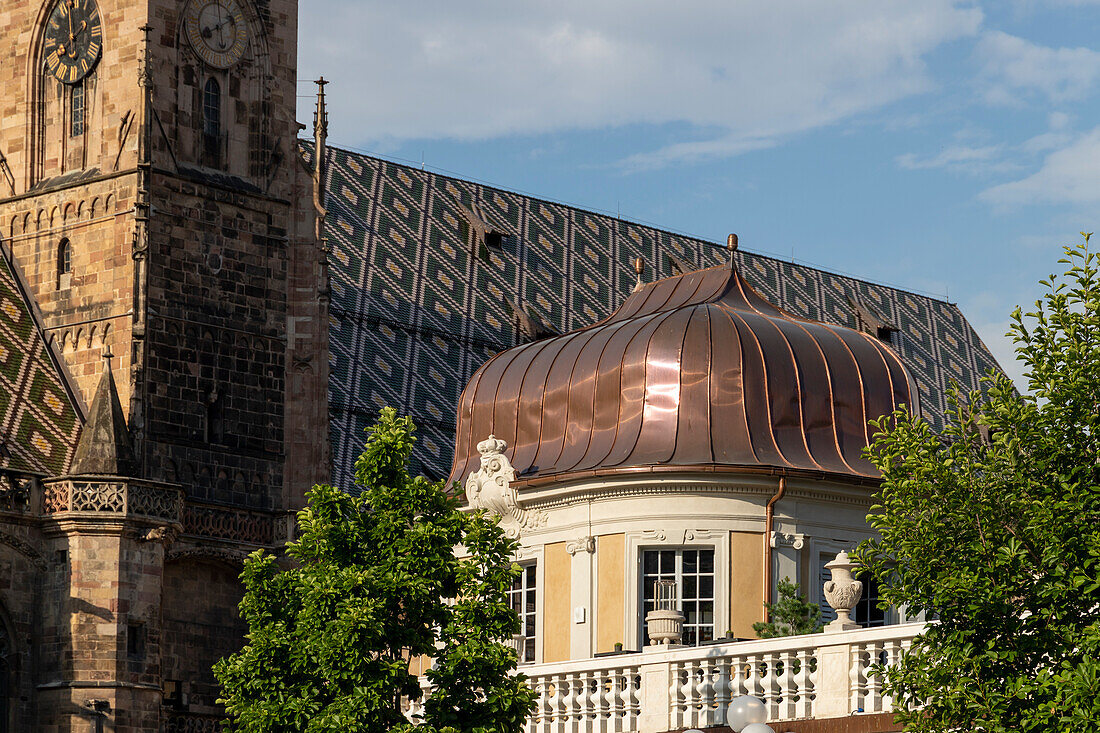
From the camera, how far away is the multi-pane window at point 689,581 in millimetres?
32250

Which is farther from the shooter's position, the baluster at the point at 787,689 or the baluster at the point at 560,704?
the baluster at the point at 560,704

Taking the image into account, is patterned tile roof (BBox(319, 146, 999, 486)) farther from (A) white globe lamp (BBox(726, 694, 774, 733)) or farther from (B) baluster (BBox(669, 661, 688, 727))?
(A) white globe lamp (BBox(726, 694, 774, 733))

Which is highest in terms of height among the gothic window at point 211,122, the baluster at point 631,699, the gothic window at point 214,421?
the gothic window at point 211,122

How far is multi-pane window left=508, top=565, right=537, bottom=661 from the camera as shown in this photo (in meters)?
34.0

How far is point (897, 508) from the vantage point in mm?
18984

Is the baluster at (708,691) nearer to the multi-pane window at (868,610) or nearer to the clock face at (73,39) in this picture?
the multi-pane window at (868,610)

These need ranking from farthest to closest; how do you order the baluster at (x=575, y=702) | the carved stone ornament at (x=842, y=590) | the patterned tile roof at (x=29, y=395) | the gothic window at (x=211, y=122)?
the gothic window at (x=211, y=122), the patterned tile roof at (x=29, y=395), the baluster at (x=575, y=702), the carved stone ornament at (x=842, y=590)

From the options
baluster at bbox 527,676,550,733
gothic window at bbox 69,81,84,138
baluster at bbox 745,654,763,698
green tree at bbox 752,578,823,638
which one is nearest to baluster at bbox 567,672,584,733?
baluster at bbox 527,676,550,733

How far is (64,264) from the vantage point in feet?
142

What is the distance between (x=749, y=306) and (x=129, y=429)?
12009 millimetres

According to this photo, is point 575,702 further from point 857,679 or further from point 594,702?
point 857,679

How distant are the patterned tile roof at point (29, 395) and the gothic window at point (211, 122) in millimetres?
4503

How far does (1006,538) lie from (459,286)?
43.3 metres

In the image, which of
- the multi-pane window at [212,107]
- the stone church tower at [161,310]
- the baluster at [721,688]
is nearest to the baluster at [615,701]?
the baluster at [721,688]
